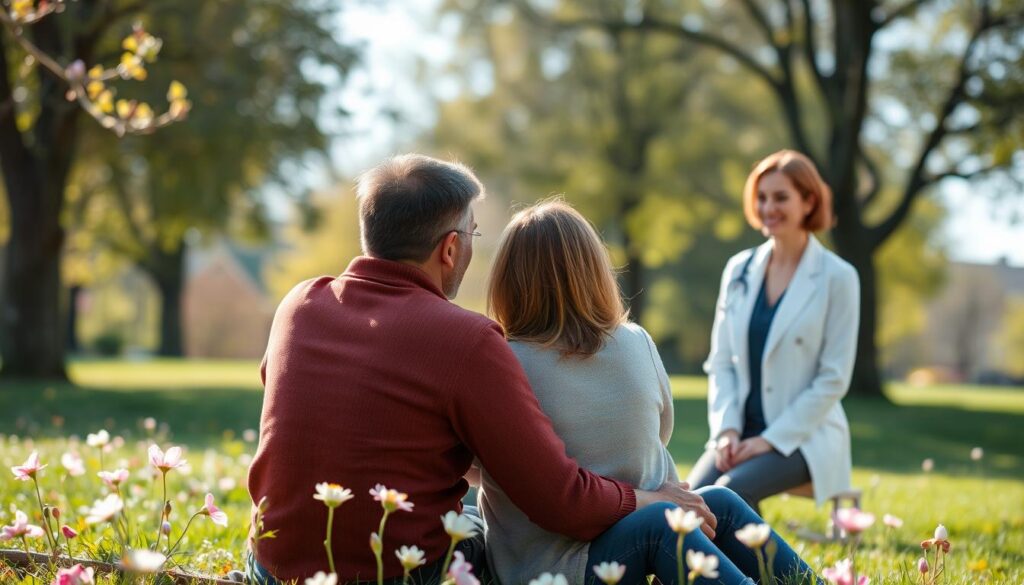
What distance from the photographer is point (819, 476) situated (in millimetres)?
5504

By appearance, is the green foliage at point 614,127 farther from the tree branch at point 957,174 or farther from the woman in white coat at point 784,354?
the woman in white coat at point 784,354

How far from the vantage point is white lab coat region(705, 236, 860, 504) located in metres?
5.49

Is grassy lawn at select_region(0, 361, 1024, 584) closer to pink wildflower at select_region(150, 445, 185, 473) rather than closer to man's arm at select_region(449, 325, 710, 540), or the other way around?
pink wildflower at select_region(150, 445, 185, 473)

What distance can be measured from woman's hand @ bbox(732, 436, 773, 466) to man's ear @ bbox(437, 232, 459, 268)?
2.71 m

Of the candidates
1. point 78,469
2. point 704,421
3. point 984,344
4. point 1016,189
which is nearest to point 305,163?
point 704,421

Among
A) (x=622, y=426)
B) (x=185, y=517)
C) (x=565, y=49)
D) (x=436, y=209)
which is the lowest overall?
(x=185, y=517)

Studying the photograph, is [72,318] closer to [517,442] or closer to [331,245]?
[331,245]

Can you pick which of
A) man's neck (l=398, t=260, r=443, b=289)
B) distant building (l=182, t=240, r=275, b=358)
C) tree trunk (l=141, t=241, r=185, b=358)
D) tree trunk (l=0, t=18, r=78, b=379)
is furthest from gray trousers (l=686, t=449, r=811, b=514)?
distant building (l=182, t=240, r=275, b=358)

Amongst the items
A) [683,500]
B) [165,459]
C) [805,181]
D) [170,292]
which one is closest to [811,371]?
[805,181]

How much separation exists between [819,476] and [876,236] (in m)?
17.0

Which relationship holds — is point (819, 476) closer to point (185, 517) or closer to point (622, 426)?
point (622, 426)

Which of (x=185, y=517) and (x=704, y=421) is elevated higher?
(x=185, y=517)

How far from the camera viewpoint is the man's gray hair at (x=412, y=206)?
10.2 feet

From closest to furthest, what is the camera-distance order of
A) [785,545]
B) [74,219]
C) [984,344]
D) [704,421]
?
1. [785,545]
2. [704,421]
3. [74,219]
4. [984,344]
